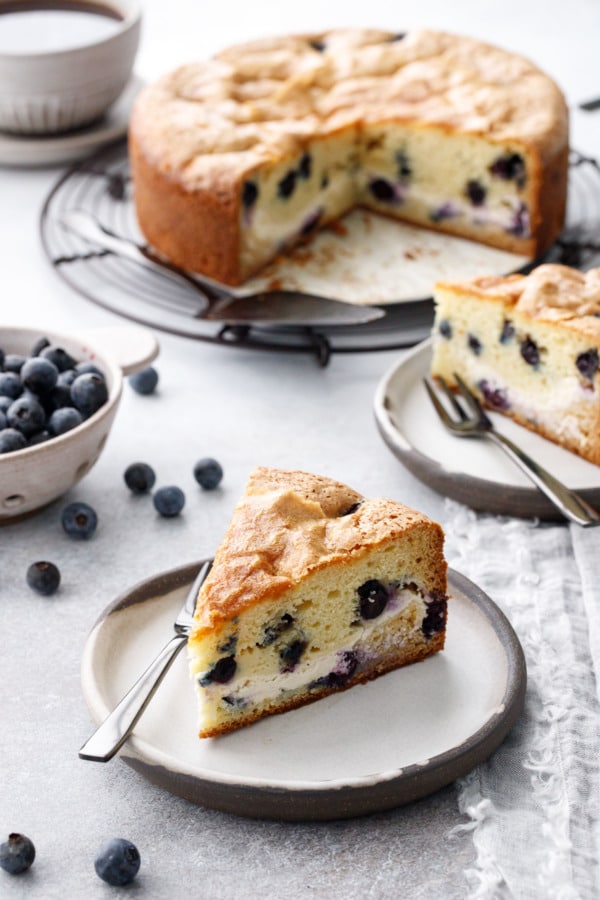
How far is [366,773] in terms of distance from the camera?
2537mm

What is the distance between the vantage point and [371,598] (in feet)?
9.23

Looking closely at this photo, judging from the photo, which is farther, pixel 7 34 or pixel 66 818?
pixel 7 34

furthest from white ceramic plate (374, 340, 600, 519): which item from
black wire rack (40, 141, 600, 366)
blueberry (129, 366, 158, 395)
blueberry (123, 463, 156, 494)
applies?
blueberry (129, 366, 158, 395)

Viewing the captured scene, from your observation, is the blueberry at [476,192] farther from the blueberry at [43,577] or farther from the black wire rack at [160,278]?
the blueberry at [43,577]

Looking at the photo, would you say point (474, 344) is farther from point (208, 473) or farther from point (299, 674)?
point (299, 674)

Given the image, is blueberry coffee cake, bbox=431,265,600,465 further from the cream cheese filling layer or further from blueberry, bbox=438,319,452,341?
the cream cheese filling layer

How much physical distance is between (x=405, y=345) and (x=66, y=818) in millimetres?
2319

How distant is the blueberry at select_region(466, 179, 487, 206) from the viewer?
505cm

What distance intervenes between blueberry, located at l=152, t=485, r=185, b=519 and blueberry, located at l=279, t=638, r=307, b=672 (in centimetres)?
88

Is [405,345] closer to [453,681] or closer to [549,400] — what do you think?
[549,400]

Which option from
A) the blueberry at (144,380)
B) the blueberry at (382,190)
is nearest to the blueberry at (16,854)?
the blueberry at (144,380)

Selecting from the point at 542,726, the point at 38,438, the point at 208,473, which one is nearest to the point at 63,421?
the point at 38,438

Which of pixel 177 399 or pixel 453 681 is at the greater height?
pixel 453 681

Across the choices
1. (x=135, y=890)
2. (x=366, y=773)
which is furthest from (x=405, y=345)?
(x=135, y=890)
